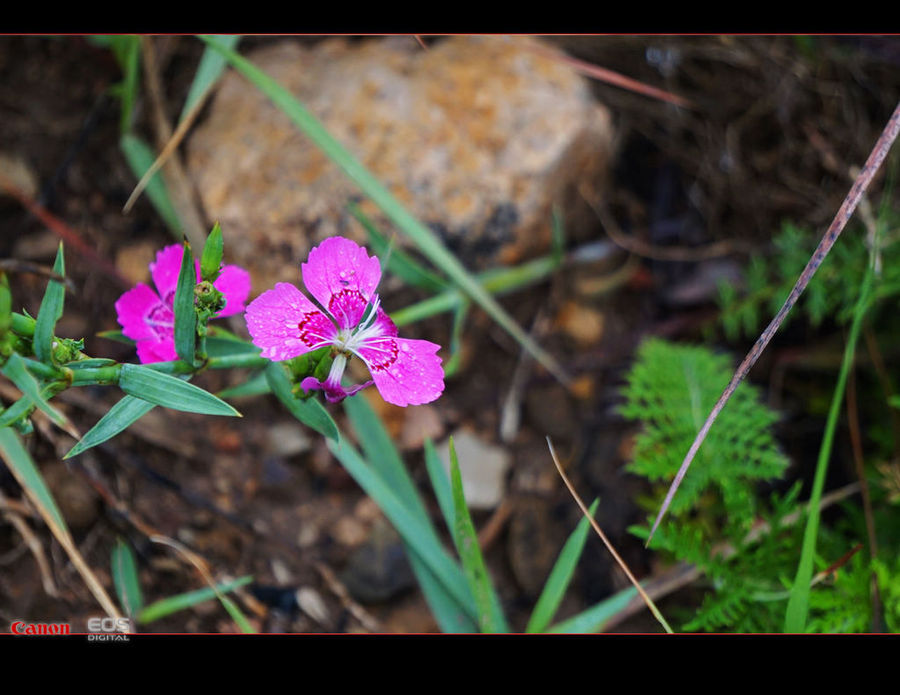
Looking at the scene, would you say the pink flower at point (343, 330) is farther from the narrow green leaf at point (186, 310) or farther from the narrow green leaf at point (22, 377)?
the narrow green leaf at point (22, 377)

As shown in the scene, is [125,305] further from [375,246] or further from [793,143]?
[793,143]

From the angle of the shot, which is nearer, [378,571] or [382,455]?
[382,455]

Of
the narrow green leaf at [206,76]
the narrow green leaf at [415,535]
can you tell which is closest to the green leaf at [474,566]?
the narrow green leaf at [415,535]

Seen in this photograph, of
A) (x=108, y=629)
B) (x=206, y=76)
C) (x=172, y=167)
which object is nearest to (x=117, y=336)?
(x=108, y=629)

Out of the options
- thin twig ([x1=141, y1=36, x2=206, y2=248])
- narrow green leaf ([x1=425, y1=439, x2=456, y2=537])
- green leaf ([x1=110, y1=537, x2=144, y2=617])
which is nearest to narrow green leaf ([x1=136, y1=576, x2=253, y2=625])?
green leaf ([x1=110, y1=537, x2=144, y2=617])

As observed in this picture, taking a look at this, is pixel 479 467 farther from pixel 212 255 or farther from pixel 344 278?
pixel 212 255

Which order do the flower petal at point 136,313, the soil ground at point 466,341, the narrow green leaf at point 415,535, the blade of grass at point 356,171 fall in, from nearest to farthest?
the flower petal at point 136,313, the narrow green leaf at point 415,535, the blade of grass at point 356,171, the soil ground at point 466,341

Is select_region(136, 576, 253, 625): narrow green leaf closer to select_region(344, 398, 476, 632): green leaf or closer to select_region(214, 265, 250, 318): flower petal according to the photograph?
select_region(344, 398, 476, 632): green leaf
